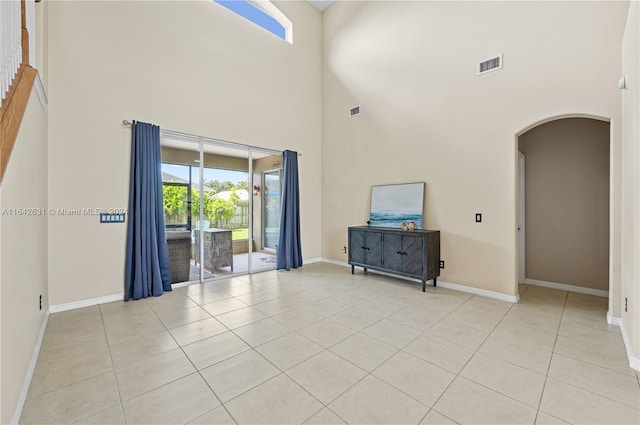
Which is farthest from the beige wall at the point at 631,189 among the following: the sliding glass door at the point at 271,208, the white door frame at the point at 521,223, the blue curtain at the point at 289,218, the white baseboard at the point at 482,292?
the sliding glass door at the point at 271,208

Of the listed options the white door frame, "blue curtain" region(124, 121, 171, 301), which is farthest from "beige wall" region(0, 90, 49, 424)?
the white door frame

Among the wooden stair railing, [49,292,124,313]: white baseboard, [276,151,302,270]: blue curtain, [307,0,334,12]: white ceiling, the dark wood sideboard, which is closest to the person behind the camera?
the wooden stair railing

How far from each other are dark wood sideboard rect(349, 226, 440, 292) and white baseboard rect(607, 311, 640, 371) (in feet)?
6.42

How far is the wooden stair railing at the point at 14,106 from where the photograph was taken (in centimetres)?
146

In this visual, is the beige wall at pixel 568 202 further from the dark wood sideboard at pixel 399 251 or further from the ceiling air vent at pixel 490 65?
the dark wood sideboard at pixel 399 251

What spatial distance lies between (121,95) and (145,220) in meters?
1.83

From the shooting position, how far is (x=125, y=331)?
9.57 ft

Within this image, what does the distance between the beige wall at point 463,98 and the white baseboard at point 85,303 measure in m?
4.11

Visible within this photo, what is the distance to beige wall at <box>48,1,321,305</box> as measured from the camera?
3537 mm

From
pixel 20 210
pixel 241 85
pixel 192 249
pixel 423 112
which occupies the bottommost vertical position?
pixel 192 249

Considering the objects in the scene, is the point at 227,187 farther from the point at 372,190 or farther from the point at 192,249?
the point at 372,190

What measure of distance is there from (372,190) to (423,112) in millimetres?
1660

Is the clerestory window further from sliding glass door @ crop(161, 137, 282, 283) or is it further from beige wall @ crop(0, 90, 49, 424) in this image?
beige wall @ crop(0, 90, 49, 424)

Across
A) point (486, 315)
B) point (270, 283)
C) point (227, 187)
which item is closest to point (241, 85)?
point (227, 187)
